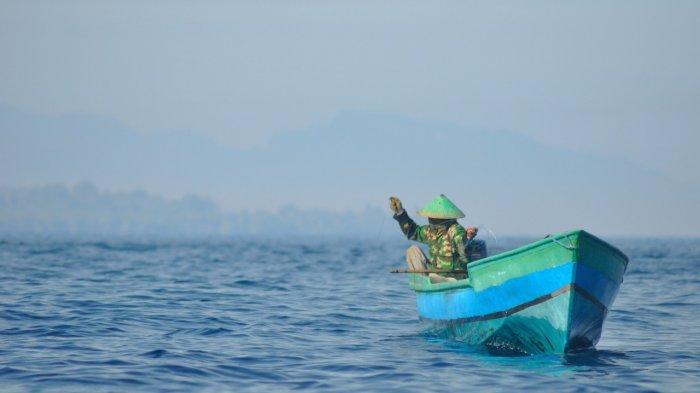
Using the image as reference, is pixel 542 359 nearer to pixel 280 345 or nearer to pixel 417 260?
pixel 417 260

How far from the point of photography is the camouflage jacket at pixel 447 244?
20.3 metres

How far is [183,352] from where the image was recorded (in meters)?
17.4

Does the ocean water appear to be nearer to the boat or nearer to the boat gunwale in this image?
the boat

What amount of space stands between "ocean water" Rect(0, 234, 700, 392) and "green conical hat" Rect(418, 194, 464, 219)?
2602 mm

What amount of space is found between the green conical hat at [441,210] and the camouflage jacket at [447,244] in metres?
0.23

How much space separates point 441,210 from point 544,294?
412cm

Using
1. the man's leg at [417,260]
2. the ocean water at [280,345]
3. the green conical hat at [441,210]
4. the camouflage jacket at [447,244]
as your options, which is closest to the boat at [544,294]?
the ocean water at [280,345]

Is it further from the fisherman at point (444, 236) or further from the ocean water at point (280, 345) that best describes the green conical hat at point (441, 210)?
the ocean water at point (280, 345)

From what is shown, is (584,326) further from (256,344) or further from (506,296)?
(256,344)

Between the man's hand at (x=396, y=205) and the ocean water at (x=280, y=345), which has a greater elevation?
the man's hand at (x=396, y=205)

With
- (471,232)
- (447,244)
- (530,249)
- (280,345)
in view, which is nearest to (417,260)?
(447,244)

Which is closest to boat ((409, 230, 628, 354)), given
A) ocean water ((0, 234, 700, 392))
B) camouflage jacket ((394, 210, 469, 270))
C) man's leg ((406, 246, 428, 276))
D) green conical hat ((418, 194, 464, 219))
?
ocean water ((0, 234, 700, 392))

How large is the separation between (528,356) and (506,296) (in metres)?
1.19

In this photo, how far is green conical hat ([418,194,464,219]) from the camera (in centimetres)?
2036
